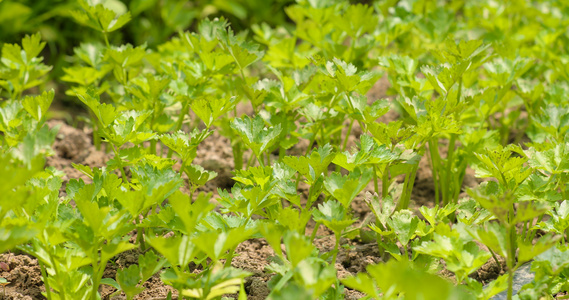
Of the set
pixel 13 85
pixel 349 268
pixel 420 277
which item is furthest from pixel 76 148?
pixel 420 277

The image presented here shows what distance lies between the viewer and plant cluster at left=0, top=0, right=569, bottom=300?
3.69 feet

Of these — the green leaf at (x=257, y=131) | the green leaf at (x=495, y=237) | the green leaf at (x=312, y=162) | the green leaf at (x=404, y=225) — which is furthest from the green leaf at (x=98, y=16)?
the green leaf at (x=495, y=237)

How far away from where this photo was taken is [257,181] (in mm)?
1373

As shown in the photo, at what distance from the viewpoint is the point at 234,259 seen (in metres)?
1.54

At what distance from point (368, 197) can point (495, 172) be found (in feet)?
1.02

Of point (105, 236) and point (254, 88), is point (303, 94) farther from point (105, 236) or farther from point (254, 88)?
point (105, 236)

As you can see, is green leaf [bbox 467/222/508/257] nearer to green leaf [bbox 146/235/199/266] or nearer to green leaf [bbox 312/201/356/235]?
green leaf [bbox 312/201/356/235]

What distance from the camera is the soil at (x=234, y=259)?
1423 mm

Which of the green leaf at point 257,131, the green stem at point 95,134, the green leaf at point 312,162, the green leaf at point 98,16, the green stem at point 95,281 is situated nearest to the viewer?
the green stem at point 95,281

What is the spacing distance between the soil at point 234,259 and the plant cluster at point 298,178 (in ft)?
0.14

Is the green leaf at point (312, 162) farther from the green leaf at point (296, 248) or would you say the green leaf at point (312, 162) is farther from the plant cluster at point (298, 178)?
the green leaf at point (296, 248)

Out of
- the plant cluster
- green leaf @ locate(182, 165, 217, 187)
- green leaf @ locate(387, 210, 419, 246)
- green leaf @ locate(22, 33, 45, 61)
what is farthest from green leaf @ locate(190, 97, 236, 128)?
green leaf @ locate(22, 33, 45, 61)

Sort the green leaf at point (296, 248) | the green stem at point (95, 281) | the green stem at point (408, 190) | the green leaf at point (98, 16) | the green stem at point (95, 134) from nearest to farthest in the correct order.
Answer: the green leaf at point (296, 248) < the green stem at point (95, 281) < the green stem at point (408, 190) < the green leaf at point (98, 16) < the green stem at point (95, 134)

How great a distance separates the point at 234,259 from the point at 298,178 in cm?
27
